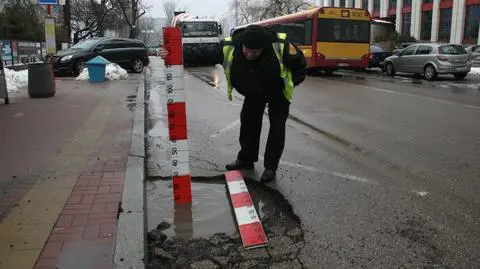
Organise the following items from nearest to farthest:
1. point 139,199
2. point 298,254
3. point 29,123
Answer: point 298,254 < point 139,199 < point 29,123

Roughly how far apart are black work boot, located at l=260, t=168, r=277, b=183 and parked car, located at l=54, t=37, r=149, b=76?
54.5 feet

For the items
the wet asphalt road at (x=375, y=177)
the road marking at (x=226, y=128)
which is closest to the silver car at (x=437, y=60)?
the wet asphalt road at (x=375, y=177)

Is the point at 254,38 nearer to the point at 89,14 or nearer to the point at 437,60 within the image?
the point at 437,60

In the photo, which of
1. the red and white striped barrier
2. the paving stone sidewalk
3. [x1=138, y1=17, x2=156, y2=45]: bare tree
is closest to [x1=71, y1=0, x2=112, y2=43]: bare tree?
[x1=138, y1=17, x2=156, y2=45]: bare tree

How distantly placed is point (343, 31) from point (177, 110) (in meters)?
19.1

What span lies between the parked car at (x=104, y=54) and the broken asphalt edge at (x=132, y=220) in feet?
50.1

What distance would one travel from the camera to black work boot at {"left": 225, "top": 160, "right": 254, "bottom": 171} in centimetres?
590

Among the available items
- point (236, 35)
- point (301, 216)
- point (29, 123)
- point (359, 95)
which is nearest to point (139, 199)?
point (301, 216)

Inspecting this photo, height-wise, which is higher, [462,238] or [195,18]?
[195,18]

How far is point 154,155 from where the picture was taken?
6.77m

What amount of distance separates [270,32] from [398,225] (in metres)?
2.20

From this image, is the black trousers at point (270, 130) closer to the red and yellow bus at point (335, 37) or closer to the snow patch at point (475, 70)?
the red and yellow bus at point (335, 37)

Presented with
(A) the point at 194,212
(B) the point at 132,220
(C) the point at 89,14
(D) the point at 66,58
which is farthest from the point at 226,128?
(C) the point at 89,14

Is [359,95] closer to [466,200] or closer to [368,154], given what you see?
[368,154]
